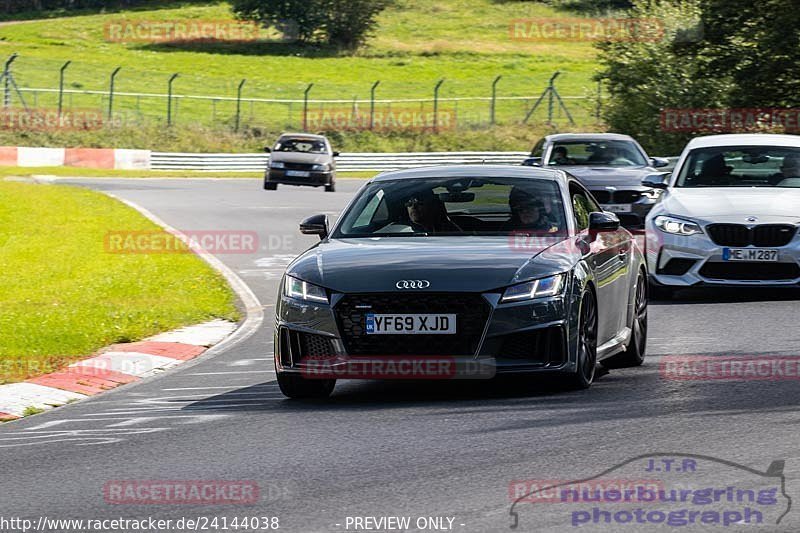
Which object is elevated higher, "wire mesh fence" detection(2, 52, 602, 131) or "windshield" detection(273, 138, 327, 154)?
"windshield" detection(273, 138, 327, 154)

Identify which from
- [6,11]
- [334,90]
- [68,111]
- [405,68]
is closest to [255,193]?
[68,111]

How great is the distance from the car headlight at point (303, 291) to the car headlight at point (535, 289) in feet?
3.51

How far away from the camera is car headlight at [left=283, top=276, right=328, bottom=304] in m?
9.12

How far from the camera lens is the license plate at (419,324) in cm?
888

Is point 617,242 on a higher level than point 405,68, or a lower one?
higher

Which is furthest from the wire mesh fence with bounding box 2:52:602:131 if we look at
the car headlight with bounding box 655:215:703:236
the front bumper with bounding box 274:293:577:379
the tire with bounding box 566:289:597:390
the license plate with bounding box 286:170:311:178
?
the front bumper with bounding box 274:293:577:379

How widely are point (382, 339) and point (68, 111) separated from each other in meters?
51.6

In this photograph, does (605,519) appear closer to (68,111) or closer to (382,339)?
(382,339)

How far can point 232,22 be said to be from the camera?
97625mm

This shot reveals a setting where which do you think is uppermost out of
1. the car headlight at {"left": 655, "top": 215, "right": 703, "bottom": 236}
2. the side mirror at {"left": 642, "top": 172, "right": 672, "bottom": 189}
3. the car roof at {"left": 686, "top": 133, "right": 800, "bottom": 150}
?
the car roof at {"left": 686, "top": 133, "right": 800, "bottom": 150}

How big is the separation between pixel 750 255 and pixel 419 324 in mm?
6658

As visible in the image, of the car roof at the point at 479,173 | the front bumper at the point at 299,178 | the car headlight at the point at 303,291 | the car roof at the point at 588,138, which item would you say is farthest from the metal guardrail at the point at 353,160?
the car headlight at the point at 303,291

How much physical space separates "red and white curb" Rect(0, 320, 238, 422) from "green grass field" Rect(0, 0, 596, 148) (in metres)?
41.3

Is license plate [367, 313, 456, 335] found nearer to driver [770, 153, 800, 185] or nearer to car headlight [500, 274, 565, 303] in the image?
car headlight [500, 274, 565, 303]
